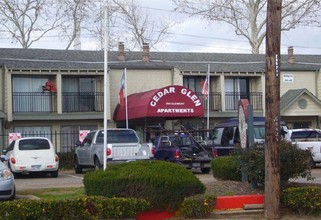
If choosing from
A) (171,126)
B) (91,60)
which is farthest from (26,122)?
(171,126)

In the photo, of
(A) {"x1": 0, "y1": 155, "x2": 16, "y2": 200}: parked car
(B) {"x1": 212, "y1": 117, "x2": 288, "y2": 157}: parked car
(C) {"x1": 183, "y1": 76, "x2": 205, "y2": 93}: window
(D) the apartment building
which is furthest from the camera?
(C) {"x1": 183, "y1": 76, "x2": 205, "y2": 93}: window

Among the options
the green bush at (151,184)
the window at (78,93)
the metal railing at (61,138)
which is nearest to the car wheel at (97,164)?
the metal railing at (61,138)

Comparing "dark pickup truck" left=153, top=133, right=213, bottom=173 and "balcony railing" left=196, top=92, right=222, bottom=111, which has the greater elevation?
"balcony railing" left=196, top=92, right=222, bottom=111

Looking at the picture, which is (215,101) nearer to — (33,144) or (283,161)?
(33,144)

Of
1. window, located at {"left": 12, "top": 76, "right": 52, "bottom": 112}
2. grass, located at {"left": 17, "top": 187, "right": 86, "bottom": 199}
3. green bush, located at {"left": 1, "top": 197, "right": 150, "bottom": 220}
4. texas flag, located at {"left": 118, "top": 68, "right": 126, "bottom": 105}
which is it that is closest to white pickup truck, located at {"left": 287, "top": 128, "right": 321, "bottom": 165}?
texas flag, located at {"left": 118, "top": 68, "right": 126, "bottom": 105}

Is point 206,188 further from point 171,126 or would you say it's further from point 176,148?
point 171,126

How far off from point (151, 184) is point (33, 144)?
1373 cm

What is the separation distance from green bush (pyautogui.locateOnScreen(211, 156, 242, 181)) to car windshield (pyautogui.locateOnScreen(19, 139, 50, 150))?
1078 centimetres

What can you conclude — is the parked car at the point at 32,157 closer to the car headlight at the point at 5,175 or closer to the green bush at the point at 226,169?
the car headlight at the point at 5,175

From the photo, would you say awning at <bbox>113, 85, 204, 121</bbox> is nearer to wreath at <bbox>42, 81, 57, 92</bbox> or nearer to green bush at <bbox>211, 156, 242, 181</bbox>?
wreath at <bbox>42, 81, 57, 92</bbox>

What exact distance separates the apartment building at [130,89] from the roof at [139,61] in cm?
5

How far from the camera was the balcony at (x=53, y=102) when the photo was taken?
115 feet

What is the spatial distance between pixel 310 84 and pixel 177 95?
12.1m

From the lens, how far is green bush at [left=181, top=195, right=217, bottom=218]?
515 inches
